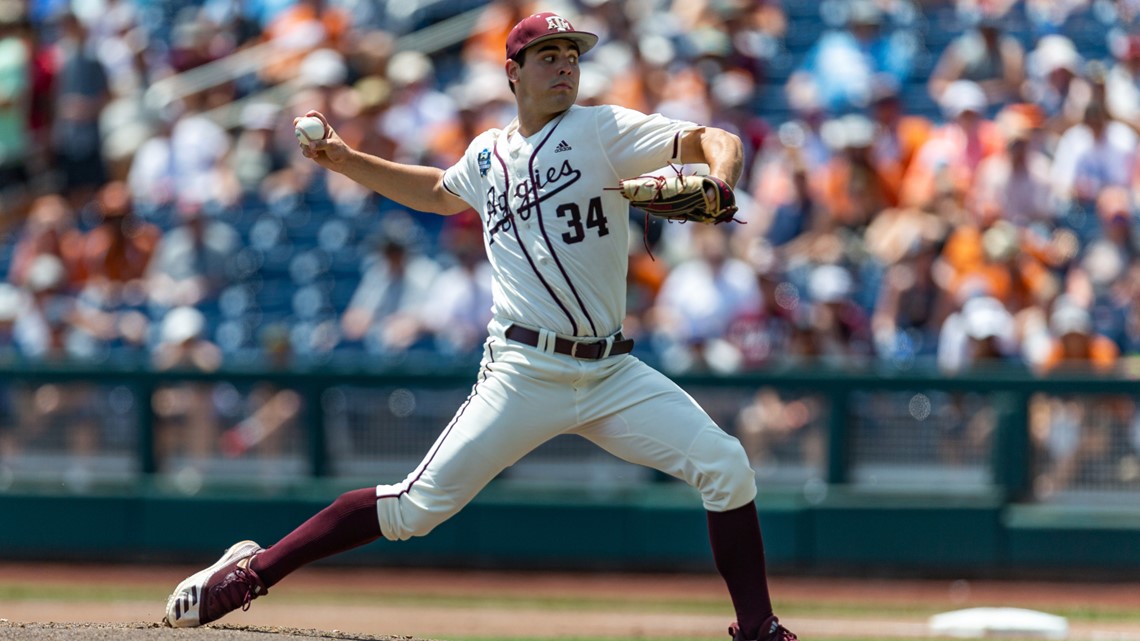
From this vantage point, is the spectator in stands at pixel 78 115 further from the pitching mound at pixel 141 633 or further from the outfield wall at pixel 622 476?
the pitching mound at pixel 141 633

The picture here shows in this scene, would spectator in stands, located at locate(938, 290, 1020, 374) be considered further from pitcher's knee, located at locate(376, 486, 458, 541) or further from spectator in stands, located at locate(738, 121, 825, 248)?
pitcher's knee, located at locate(376, 486, 458, 541)

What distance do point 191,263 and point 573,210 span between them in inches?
264

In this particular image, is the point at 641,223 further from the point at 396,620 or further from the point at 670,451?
the point at 670,451

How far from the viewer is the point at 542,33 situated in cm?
491

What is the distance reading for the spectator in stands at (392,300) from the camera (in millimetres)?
10320

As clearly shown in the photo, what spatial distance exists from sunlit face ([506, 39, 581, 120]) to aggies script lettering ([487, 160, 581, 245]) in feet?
0.66

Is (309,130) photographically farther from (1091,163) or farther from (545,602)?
(1091,163)

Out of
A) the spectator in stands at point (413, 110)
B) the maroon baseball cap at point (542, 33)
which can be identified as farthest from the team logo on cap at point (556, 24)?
the spectator in stands at point (413, 110)

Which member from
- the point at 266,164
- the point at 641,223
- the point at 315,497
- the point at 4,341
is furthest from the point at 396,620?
the point at 266,164

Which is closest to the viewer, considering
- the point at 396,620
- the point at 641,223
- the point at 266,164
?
the point at 396,620

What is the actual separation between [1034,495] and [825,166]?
2.79 m

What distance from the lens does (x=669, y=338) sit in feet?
32.4

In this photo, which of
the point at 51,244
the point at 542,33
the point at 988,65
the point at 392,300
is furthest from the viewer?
the point at 988,65

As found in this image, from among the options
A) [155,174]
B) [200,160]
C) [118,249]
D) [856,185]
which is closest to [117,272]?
[118,249]
